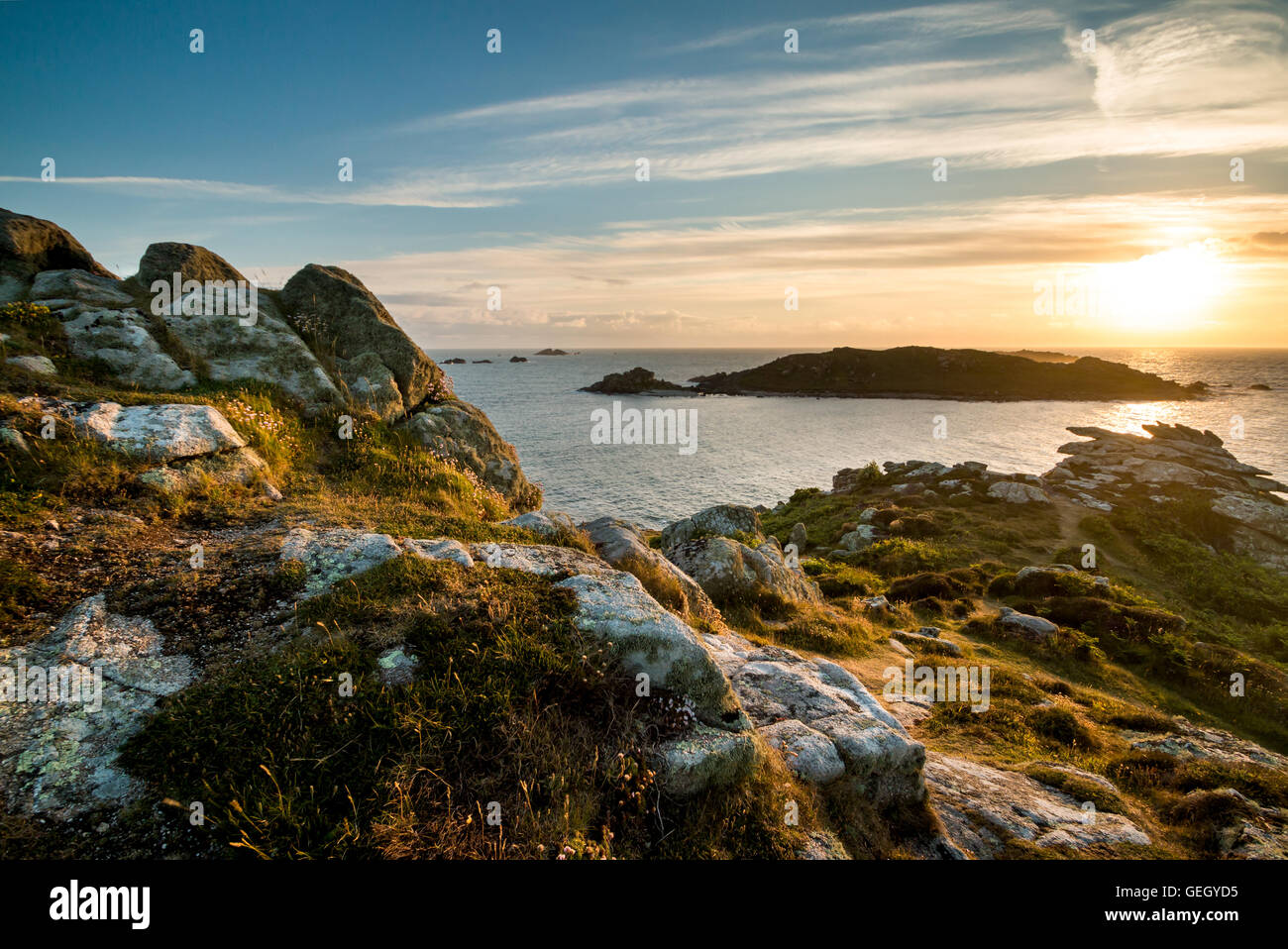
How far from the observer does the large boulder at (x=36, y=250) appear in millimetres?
12664

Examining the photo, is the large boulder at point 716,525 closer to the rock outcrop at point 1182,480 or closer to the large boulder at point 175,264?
the large boulder at point 175,264

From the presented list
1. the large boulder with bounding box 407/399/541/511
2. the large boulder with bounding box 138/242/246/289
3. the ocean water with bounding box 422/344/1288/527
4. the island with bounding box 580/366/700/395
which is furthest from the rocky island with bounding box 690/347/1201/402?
the large boulder with bounding box 138/242/246/289

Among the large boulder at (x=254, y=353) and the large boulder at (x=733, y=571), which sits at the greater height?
the large boulder at (x=254, y=353)

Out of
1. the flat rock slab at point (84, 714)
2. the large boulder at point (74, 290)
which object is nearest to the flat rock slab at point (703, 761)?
the flat rock slab at point (84, 714)

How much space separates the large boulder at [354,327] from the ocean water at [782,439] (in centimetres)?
2269

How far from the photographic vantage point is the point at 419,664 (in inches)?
207

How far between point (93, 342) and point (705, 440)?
66141mm

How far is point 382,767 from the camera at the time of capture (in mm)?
4273

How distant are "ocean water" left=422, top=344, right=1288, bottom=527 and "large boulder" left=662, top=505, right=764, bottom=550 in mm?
16406

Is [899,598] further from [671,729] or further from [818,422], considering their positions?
[818,422]

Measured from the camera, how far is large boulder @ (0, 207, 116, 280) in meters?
12.7

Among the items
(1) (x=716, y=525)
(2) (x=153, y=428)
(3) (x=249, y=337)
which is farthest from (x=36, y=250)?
(1) (x=716, y=525)

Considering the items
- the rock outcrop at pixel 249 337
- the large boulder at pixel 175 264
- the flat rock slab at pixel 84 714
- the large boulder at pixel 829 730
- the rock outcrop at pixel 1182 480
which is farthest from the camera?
the rock outcrop at pixel 1182 480
